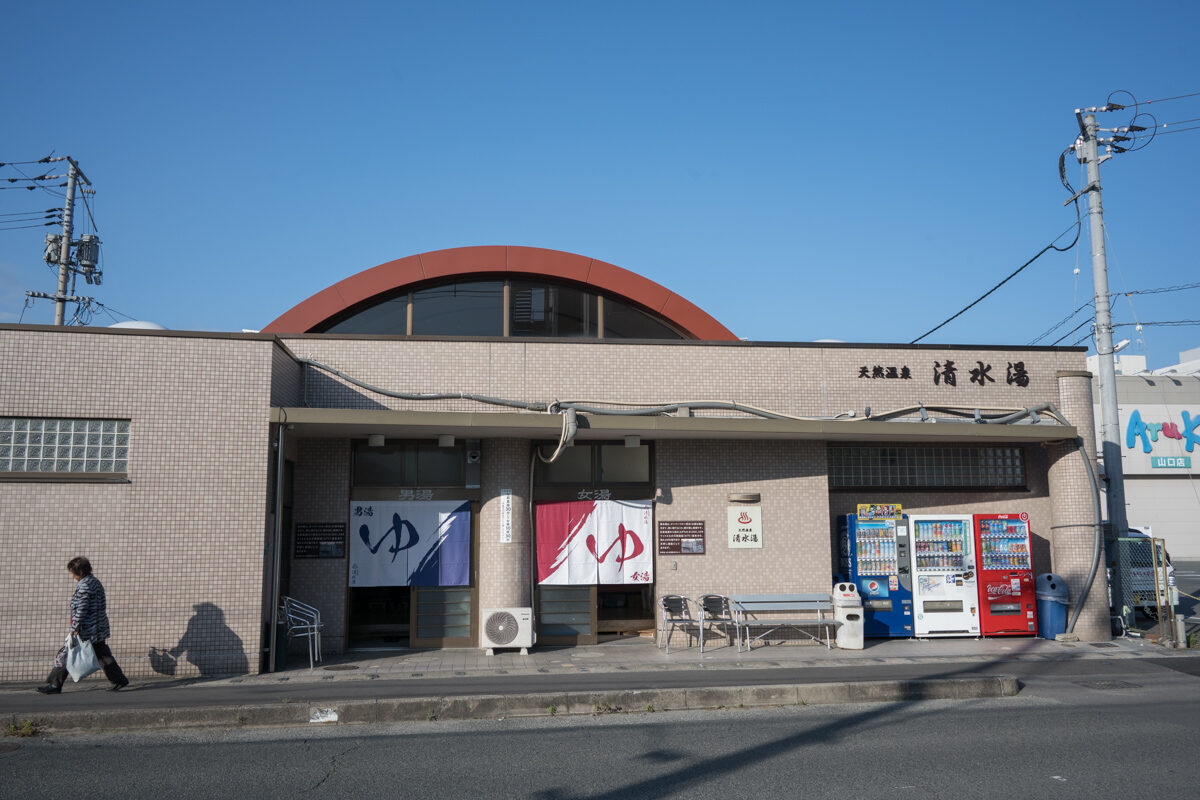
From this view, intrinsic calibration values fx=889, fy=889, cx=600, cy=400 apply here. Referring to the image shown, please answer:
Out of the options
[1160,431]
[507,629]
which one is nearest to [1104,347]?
[507,629]

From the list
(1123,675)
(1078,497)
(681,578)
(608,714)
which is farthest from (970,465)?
(608,714)

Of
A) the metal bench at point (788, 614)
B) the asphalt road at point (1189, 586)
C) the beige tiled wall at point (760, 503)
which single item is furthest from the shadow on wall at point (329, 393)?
the asphalt road at point (1189, 586)

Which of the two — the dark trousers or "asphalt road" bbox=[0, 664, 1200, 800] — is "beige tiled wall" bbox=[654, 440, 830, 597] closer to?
"asphalt road" bbox=[0, 664, 1200, 800]

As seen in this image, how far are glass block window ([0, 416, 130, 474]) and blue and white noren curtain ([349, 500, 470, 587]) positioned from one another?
347cm

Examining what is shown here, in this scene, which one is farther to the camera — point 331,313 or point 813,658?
point 331,313

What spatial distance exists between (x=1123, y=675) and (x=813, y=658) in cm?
402

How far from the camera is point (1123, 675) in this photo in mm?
11836

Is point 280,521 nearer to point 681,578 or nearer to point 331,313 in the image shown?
point 331,313

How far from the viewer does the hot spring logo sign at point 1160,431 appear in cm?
3684

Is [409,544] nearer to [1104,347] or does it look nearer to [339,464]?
[339,464]

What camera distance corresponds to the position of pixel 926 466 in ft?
51.2

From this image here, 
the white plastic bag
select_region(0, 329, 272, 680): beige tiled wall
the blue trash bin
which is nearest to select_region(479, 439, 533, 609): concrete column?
select_region(0, 329, 272, 680): beige tiled wall

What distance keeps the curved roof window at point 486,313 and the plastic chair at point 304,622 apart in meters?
4.92

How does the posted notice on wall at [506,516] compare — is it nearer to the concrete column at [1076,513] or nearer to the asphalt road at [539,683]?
the asphalt road at [539,683]
